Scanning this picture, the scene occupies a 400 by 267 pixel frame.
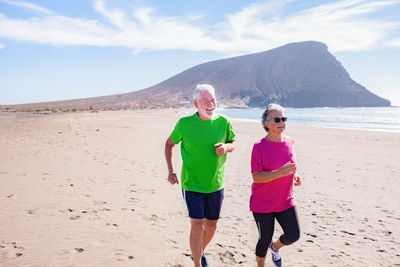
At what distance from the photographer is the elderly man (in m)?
2.96

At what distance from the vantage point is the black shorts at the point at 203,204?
298cm

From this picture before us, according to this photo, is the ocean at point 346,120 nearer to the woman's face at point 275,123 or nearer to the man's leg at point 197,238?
the woman's face at point 275,123

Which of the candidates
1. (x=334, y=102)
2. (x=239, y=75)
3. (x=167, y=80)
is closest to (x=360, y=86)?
(x=334, y=102)

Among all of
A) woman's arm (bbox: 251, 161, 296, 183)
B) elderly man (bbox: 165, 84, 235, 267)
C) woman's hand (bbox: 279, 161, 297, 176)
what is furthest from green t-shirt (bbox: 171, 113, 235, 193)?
woman's hand (bbox: 279, 161, 297, 176)

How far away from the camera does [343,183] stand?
7207 millimetres

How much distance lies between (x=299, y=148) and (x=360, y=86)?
201478 millimetres

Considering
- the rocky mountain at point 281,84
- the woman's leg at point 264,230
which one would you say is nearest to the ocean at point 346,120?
the woman's leg at point 264,230

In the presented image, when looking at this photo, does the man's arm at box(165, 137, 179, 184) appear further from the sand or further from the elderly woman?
the sand

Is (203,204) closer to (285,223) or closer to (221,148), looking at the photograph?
(221,148)

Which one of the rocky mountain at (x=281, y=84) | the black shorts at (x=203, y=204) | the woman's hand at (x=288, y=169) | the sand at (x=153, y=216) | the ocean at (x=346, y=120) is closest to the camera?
the woman's hand at (x=288, y=169)

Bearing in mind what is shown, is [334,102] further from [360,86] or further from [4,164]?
[4,164]

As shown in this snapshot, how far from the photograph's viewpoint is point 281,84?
18775cm

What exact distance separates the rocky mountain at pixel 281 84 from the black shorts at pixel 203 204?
157 meters

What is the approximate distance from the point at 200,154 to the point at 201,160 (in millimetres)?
60
